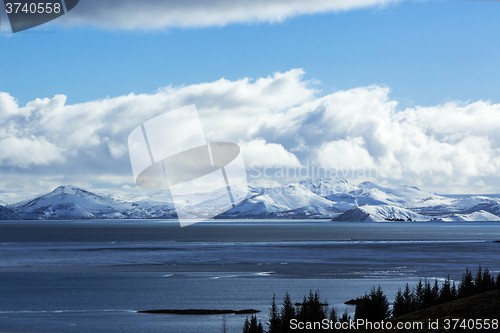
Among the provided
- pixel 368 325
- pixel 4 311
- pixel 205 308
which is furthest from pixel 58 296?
pixel 368 325

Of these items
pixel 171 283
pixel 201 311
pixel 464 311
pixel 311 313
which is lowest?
pixel 201 311

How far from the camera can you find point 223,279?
69.9 m

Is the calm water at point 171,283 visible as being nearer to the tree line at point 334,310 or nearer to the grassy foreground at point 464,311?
the tree line at point 334,310

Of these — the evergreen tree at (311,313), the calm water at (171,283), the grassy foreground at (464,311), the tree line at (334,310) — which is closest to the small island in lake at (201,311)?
the calm water at (171,283)

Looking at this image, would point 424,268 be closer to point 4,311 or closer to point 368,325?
point 368,325

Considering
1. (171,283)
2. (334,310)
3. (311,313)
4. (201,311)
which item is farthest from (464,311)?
(171,283)

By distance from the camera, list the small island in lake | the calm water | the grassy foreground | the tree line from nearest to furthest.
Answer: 1. the grassy foreground
2. the tree line
3. the calm water
4. the small island in lake

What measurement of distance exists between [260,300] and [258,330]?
2071cm

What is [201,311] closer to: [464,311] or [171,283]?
[171,283]

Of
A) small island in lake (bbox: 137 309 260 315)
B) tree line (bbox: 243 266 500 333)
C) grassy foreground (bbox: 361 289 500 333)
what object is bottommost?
small island in lake (bbox: 137 309 260 315)

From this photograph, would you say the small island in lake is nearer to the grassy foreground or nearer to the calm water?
the calm water

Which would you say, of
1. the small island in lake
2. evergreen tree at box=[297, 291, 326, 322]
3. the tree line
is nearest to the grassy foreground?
the tree line

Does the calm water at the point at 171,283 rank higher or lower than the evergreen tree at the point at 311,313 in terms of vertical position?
lower

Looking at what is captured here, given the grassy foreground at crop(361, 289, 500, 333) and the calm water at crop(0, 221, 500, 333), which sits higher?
the grassy foreground at crop(361, 289, 500, 333)
